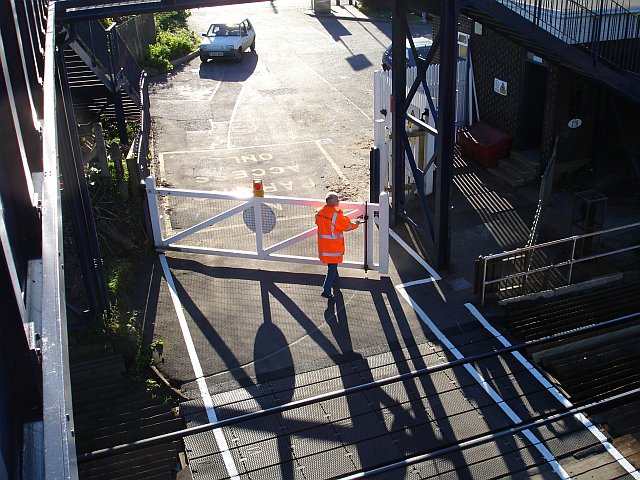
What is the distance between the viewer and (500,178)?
645 inches

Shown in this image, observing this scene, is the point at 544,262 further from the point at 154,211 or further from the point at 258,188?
the point at 154,211

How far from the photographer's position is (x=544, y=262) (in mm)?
12727

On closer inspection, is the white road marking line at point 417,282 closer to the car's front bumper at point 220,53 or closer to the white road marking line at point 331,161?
the white road marking line at point 331,161

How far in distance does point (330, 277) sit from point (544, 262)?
3.82 m

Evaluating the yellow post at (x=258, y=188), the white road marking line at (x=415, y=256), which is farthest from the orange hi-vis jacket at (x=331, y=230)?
the white road marking line at (x=415, y=256)

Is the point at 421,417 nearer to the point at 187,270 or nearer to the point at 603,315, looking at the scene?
the point at 603,315

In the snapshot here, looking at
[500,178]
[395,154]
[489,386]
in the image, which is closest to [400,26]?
[395,154]

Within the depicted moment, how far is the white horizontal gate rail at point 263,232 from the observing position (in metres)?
12.4

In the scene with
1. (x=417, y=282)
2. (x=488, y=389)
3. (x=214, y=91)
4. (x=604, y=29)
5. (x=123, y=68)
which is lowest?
(x=214, y=91)

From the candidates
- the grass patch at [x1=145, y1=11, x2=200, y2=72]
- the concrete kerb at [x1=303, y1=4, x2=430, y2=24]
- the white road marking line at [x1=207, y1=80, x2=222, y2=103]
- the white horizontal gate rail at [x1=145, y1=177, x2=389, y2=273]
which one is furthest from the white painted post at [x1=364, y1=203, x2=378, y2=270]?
the concrete kerb at [x1=303, y1=4, x2=430, y2=24]

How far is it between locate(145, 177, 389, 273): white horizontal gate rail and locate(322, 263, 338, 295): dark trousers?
86 cm

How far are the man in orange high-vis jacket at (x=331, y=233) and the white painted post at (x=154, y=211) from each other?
10.6ft

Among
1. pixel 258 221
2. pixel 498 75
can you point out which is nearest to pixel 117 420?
pixel 258 221

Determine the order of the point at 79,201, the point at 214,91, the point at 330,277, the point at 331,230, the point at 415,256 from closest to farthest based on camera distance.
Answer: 1. the point at 79,201
2. the point at 331,230
3. the point at 330,277
4. the point at 415,256
5. the point at 214,91
